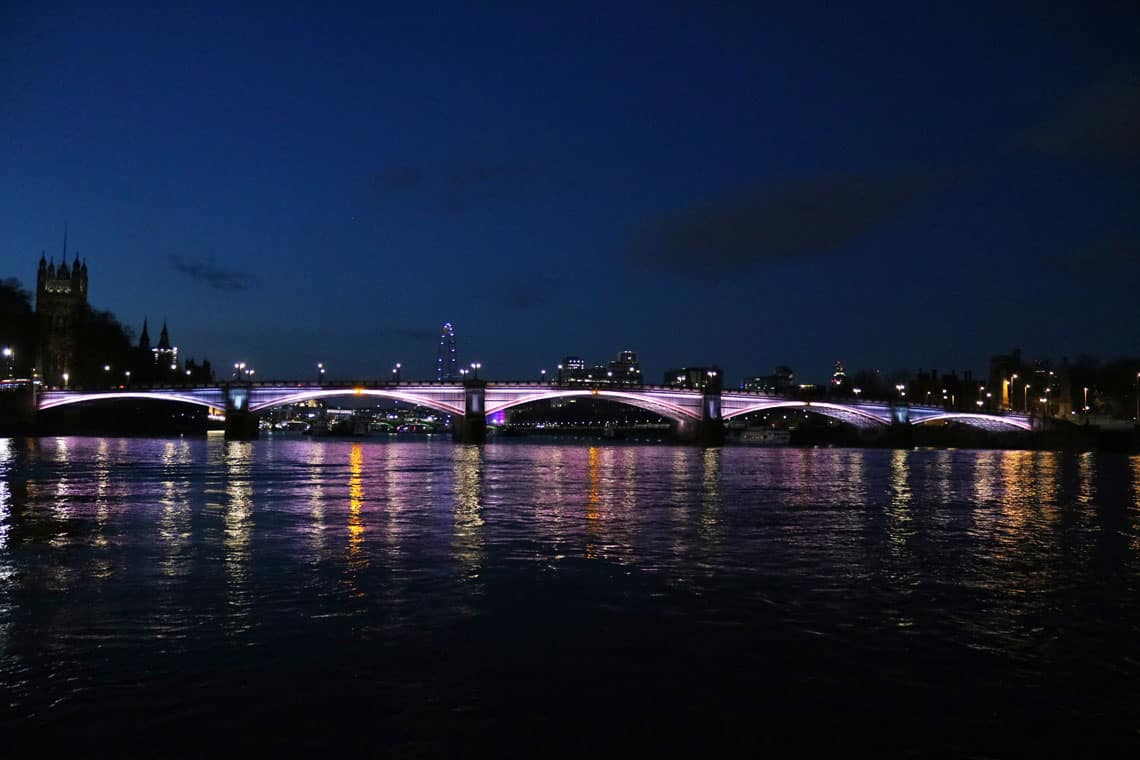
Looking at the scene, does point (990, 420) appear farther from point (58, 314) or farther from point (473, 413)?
point (58, 314)

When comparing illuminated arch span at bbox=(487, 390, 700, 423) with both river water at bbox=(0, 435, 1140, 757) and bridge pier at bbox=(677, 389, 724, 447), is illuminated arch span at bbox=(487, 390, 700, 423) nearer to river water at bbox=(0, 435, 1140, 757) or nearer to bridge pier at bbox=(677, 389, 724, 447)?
bridge pier at bbox=(677, 389, 724, 447)

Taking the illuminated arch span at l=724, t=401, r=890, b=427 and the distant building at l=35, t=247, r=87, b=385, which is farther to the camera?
the distant building at l=35, t=247, r=87, b=385

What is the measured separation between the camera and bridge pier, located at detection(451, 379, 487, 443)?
11000 centimetres

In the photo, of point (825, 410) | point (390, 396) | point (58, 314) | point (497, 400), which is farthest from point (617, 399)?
point (58, 314)

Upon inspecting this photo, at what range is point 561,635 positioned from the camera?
10648 millimetres

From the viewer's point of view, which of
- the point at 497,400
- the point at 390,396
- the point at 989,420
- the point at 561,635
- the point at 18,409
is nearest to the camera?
Result: the point at 561,635

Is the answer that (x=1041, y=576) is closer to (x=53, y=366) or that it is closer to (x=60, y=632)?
(x=60, y=632)

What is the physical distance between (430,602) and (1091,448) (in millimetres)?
110760

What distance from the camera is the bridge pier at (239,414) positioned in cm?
11669

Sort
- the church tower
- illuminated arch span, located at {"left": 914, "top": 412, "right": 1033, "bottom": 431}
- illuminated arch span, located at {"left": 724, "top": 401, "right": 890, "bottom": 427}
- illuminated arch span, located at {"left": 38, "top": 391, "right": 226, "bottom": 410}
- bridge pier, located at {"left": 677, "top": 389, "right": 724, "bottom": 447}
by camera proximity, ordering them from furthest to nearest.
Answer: the church tower < illuminated arch span, located at {"left": 914, "top": 412, "right": 1033, "bottom": 431} < illuminated arch span, located at {"left": 38, "top": 391, "right": 226, "bottom": 410} < illuminated arch span, located at {"left": 724, "top": 401, "right": 890, "bottom": 427} < bridge pier, located at {"left": 677, "top": 389, "right": 724, "bottom": 447}

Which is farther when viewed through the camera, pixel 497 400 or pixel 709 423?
pixel 709 423

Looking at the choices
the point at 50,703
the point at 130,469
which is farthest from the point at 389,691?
the point at 130,469

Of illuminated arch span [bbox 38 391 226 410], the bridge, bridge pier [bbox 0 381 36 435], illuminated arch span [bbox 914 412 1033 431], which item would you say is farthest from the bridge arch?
bridge pier [bbox 0 381 36 435]

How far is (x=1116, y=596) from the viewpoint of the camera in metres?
13.9
